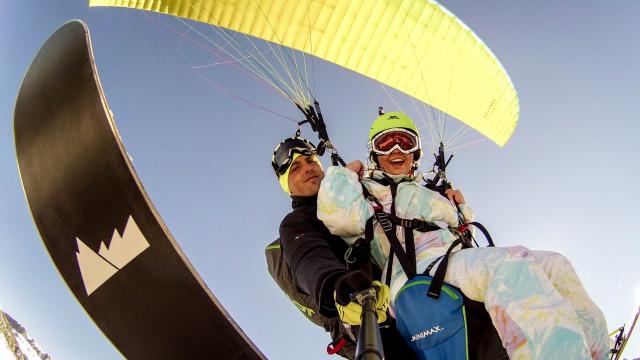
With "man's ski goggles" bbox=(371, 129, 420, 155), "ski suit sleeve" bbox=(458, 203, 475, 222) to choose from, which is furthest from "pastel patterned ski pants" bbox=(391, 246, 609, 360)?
"man's ski goggles" bbox=(371, 129, 420, 155)

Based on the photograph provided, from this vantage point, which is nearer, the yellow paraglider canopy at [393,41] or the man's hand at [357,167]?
the man's hand at [357,167]

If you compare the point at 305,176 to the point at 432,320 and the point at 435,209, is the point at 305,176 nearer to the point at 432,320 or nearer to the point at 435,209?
the point at 435,209

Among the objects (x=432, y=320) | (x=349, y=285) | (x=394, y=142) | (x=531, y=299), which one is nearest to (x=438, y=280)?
(x=432, y=320)

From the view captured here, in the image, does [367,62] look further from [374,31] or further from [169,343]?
[169,343]

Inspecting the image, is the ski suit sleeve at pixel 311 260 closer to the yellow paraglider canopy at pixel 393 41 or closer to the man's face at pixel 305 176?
the man's face at pixel 305 176

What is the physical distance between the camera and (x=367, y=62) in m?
6.05

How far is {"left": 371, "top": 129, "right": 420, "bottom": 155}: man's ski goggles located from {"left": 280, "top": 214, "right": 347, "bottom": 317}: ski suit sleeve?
0.70 m

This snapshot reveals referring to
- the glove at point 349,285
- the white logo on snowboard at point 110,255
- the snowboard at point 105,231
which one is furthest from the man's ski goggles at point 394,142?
the white logo on snowboard at point 110,255

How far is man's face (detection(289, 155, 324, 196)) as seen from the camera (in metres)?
2.90

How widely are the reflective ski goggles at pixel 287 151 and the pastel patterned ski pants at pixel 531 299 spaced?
3.99 feet

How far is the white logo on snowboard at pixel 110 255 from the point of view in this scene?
3.80 metres

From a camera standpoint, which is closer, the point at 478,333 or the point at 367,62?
the point at 478,333

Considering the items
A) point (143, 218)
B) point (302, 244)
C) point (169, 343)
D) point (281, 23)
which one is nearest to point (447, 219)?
point (302, 244)

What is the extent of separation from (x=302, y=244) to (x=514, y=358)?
101 cm
